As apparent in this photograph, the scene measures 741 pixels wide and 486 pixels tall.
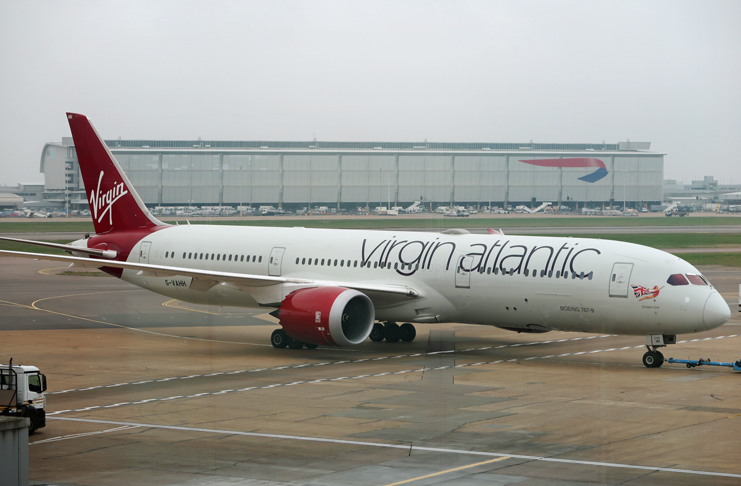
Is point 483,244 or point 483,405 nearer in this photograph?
point 483,405

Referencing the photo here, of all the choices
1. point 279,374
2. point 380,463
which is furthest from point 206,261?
point 380,463

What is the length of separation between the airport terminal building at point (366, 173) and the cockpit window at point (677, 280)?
9.21 meters

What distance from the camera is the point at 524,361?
29.0 metres

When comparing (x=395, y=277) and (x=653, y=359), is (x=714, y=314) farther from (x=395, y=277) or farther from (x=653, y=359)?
(x=395, y=277)

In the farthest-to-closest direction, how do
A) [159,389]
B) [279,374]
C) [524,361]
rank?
[524,361]
[279,374]
[159,389]

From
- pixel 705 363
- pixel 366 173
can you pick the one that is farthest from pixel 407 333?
pixel 705 363

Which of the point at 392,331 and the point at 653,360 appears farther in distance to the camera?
the point at 392,331

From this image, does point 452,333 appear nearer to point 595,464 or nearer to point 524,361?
point 524,361

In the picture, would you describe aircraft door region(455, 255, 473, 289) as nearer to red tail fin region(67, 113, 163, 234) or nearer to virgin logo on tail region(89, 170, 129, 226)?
red tail fin region(67, 113, 163, 234)

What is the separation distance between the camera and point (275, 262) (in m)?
34.4

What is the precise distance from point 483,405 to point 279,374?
7.47 metres

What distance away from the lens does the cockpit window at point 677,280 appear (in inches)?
1051

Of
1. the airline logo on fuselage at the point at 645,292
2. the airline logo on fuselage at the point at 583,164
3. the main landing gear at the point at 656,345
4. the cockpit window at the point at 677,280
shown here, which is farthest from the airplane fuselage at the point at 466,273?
the airline logo on fuselage at the point at 583,164

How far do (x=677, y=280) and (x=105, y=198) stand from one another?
24603 mm
